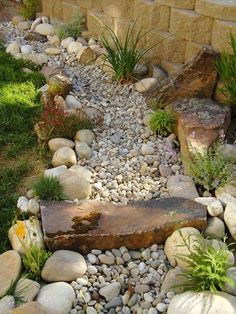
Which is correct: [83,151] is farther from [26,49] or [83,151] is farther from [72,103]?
[26,49]

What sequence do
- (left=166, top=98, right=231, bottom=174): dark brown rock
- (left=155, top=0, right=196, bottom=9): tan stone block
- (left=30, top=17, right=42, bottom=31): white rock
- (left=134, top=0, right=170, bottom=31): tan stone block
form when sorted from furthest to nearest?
1. (left=30, top=17, right=42, bottom=31): white rock
2. (left=134, top=0, right=170, bottom=31): tan stone block
3. (left=155, top=0, right=196, bottom=9): tan stone block
4. (left=166, top=98, right=231, bottom=174): dark brown rock

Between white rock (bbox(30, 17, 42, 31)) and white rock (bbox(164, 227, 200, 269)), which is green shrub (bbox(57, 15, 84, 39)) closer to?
white rock (bbox(30, 17, 42, 31))

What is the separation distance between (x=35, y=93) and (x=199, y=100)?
1531 mm

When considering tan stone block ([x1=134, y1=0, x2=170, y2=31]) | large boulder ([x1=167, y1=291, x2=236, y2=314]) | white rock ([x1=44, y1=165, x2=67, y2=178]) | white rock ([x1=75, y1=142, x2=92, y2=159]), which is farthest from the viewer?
tan stone block ([x1=134, y1=0, x2=170, y2=31])

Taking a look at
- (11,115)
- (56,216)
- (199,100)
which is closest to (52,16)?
(11,115)

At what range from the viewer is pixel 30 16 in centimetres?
646

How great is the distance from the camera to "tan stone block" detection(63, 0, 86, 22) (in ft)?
19.5

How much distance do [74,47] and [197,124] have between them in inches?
89.8

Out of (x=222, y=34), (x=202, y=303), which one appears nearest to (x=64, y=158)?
(x=202, y=303)

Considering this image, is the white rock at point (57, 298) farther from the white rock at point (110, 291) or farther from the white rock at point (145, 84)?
the white rock at point (145, 84)

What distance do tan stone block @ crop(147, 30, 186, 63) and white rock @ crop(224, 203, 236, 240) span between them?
6.76 feet

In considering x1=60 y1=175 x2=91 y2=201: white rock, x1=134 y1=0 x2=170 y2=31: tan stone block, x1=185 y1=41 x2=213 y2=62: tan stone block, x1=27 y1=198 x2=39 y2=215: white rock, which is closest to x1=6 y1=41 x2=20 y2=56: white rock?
x1=134 y1=0 x2=170 y2=31: tan stone block

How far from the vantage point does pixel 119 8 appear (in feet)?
17.5

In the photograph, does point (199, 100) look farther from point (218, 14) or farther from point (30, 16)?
point (30, 16)
